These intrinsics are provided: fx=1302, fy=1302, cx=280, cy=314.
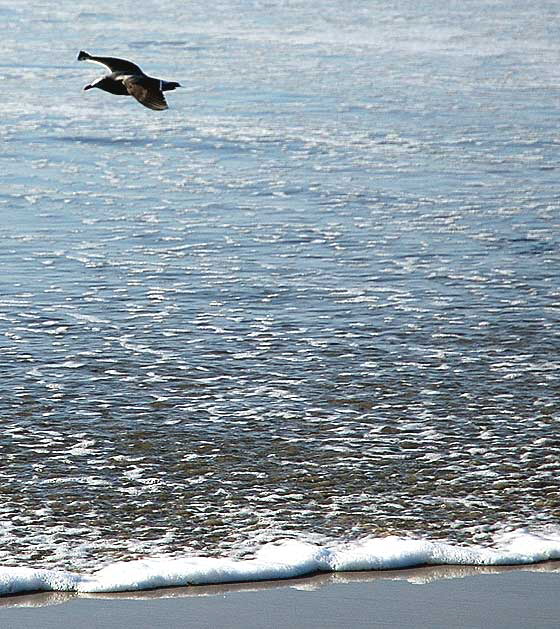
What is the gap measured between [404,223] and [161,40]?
9.07 metres

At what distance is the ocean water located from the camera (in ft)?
13.1

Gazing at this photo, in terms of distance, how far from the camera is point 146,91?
4.58 meters

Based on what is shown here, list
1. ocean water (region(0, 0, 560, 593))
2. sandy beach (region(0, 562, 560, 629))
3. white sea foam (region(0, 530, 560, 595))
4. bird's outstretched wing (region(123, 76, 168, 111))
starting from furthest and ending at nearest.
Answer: bird's outstretched wing (region(123, 76, 168, 111)) → ocean water (region(0, 0, 560, 593)) → white sea foam (region(0, 530, 560, 595)) → sandy beach (region(0, 562, 560, 629))

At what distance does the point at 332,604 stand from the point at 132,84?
6.83ft

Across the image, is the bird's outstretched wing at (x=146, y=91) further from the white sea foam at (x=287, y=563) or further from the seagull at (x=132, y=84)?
the white sea foam at (x=287, y=563)

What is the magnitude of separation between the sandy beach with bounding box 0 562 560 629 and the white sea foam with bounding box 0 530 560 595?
38mm

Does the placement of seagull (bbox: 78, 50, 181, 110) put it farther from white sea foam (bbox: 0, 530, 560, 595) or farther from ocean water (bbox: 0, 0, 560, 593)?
white sea foam (bbox: 0, 530, 560, 595)

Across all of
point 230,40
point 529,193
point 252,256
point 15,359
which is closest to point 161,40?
point 230,40

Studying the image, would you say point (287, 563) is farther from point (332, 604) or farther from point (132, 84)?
point (132, 84)

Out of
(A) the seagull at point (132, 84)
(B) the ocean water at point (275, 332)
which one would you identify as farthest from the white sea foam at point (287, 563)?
(A) the seagull at point (132, 84)

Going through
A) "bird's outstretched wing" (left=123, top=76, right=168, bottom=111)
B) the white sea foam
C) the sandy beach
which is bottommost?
the sandy beach

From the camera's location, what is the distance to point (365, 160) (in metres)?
9.98

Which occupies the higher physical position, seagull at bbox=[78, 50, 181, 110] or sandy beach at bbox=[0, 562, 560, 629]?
seagull at bbox=[78, 50, 181, 110]

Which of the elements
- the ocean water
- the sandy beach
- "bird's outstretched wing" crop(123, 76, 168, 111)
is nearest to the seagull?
"bird's outstretched wing" crop(123, 76, 168, 111)
